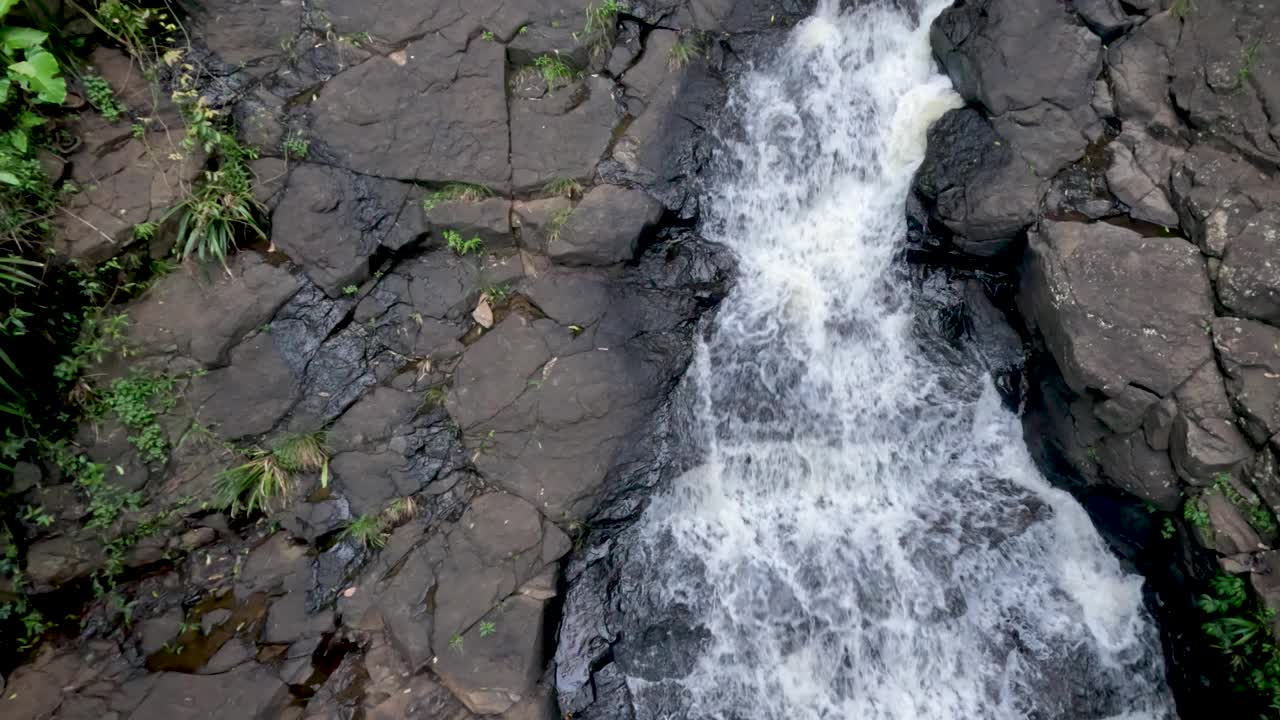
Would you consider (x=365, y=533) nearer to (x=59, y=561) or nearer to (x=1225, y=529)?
(x=59, y=561)

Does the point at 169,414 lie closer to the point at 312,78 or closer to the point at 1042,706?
the point at 312,78

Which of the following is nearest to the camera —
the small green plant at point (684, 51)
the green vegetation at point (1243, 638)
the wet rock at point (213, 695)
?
the green vegetation at point (1243, 638)

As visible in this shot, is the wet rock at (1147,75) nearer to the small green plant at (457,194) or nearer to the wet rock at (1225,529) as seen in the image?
the wet rock at (1225,529)

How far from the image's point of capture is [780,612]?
203 inches

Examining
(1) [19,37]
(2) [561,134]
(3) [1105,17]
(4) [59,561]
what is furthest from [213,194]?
(3) [1105,17]

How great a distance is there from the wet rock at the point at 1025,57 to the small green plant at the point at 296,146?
5476mm

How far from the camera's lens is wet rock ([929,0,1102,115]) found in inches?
211

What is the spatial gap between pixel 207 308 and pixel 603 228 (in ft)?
10.1

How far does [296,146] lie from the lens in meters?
5.39

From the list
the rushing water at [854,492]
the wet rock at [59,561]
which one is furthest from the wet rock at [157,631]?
the rushing water at [854,492]

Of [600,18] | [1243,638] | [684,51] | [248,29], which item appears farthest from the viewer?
[684,51]

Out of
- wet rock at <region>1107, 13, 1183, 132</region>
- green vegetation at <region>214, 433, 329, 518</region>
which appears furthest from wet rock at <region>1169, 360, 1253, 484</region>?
green vegetation at <region>214, 433, 329, 518</region>

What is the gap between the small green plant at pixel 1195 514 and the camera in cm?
455

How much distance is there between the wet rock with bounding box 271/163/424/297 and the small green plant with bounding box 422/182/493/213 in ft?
0.55
